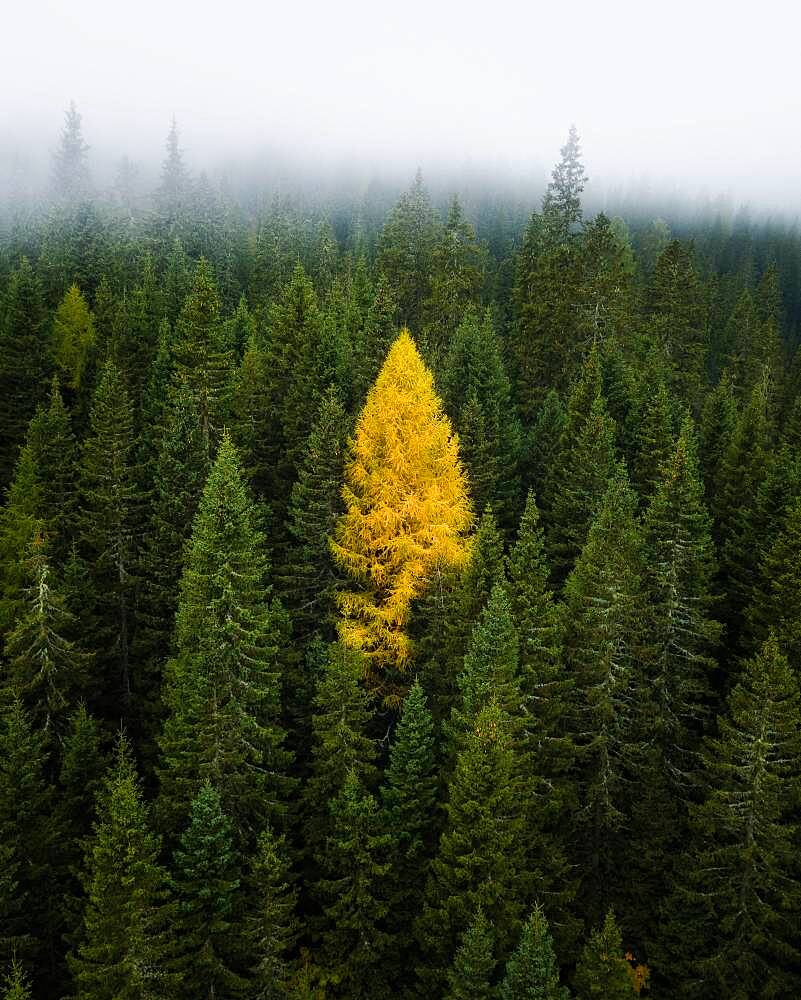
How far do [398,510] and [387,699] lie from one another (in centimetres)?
665

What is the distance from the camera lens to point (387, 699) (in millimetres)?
27078

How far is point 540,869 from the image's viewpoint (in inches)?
933

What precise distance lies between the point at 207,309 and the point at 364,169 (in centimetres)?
16951

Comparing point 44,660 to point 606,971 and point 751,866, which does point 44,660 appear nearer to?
point 606,971

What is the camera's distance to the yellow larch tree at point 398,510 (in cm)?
2617

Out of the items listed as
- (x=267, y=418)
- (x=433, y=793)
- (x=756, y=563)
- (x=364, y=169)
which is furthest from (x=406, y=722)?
(x=364, y=169)

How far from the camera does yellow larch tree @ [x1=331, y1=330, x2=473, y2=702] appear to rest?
1030 inches

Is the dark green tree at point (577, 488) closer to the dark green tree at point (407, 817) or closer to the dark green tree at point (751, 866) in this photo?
the dark green tree at point (751, 866)

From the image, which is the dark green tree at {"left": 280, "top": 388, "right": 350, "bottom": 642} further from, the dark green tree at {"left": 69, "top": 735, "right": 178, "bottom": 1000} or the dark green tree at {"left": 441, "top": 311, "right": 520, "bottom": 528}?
the dark green tree at {"left": 69, "top": 735, "right": 178, "bottom": 1000}

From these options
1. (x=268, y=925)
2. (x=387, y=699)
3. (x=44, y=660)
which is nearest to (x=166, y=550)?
(x=44, y=660)

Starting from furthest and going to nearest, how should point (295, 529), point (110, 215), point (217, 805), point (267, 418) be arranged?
point (110, 215) < point (267, 418) < point (295, 529) < point (217, 805)

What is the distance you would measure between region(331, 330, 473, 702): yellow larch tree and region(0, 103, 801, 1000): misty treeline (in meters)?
0.12

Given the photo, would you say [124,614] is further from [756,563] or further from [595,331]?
[595,331]

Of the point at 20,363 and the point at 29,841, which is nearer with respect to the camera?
the point at 29,841
